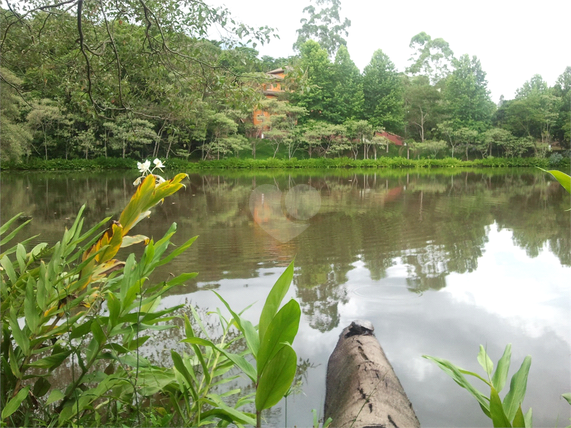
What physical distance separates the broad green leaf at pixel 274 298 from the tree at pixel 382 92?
26857 mm

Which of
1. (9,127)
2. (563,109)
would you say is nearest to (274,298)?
(9,127)

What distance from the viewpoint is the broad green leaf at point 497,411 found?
89 centimetres

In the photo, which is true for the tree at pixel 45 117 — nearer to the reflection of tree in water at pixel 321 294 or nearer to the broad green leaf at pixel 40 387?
the reflection of tree in water at pixel 321 294

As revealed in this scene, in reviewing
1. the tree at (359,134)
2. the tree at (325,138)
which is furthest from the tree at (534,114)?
the tree at (325,138)

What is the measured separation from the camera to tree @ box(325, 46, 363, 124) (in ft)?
82.8

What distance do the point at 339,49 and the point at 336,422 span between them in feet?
83.7

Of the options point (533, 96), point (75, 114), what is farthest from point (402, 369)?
point (533, 96)

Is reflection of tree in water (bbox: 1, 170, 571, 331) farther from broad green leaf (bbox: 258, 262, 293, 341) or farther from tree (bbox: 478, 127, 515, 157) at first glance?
tree (bbox: 478, 127, 515, 157)

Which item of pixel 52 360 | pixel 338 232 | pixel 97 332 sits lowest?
pixel 338 232

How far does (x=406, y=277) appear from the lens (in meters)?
3.74

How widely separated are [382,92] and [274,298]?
92.4ft

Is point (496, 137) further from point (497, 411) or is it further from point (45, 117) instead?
point (497, 411)

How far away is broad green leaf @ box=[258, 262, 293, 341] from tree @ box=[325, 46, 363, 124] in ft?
83.1

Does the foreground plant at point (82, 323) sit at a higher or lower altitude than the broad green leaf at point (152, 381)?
higher
